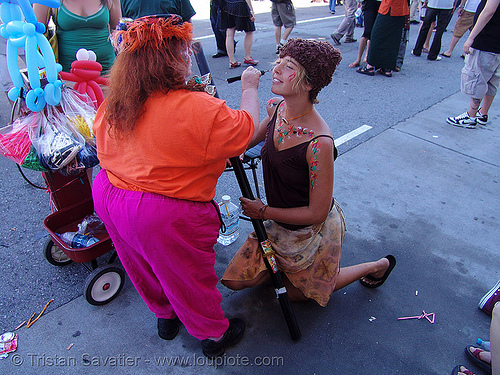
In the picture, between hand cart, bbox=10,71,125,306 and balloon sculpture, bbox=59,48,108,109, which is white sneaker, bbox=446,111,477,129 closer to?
balloon sculpture, bbox=59,48,108,109

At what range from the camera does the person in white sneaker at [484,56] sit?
13.7 feet

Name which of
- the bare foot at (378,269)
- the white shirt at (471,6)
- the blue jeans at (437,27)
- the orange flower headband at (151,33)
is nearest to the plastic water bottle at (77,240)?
the orange flower headband at (151,33)

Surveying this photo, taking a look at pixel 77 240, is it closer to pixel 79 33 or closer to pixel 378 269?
pixel 79 33

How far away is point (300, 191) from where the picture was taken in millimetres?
2055

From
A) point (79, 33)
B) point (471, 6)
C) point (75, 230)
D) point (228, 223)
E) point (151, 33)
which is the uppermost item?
point (151, 33)

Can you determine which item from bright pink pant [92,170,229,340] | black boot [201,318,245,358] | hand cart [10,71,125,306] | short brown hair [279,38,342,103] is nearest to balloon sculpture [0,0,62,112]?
hand cart [10,71,125,306]

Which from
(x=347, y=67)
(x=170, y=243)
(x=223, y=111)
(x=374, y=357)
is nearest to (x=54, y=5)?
(x=223, y=111)

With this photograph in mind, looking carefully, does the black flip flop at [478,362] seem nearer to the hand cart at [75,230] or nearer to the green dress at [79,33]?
the hand cart at [75,230]

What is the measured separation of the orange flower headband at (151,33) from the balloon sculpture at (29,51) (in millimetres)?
818

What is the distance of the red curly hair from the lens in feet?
4.63

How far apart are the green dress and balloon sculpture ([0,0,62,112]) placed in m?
0.85

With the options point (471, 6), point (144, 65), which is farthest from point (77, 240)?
point (471, 6)

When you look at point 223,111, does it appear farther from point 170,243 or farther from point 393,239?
point 393,239

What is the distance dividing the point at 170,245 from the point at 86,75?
A: 1.40 metres
